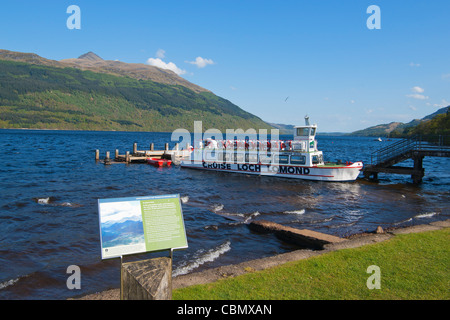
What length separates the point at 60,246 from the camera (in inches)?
537

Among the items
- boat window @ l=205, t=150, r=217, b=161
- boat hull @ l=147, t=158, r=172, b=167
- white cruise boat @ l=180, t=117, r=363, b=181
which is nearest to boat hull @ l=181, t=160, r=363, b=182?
white cruise boat @ l=180, t=117, r=363, b=181

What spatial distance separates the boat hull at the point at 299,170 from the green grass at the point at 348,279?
909 inches

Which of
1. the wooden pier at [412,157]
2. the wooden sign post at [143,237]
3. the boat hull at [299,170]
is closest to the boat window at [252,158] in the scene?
the boat hull at [299,170]

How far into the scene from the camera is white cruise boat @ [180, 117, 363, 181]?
33.2m

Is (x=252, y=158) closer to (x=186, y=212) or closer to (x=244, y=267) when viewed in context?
(x=186, y=212)

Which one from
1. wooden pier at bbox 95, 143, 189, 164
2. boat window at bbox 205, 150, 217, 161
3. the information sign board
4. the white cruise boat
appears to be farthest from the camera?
wooden pier at bbox 95, 143, 189, 164

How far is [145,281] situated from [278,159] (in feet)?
104

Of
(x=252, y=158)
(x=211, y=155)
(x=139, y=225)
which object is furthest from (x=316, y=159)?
(x=139, y=225)

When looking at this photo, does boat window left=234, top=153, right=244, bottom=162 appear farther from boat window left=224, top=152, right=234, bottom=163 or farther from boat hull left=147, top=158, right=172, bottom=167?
boat hull left=147, top=158, right=172, bottom=167

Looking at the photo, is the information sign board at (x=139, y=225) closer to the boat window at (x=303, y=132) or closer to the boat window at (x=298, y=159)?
the boat window at (x=298, y=159)

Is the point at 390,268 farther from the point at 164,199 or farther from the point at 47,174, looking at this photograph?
the point at 47,174

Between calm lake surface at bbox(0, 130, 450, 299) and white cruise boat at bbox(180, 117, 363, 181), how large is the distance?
120 centimetres

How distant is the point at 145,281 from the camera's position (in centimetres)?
532
